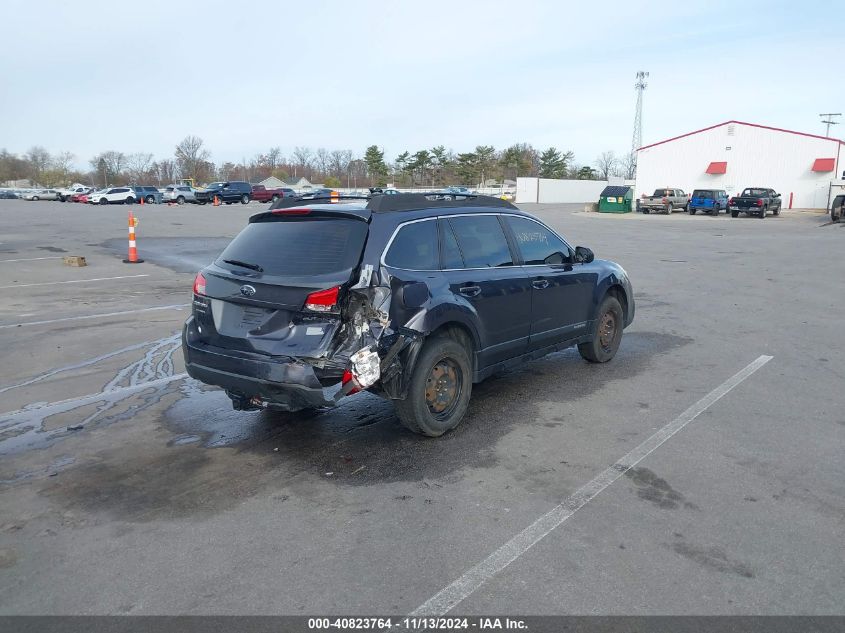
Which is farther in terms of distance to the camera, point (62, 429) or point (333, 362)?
point (62, 429)

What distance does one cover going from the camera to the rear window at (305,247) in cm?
485

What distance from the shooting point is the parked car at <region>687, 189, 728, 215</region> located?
152 ft

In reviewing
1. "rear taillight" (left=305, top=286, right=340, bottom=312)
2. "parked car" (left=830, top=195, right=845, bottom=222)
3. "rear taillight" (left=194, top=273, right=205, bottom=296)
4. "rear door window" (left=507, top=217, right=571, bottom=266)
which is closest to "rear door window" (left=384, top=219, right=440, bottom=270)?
"rear taillight" (left=305, top=286, right=340, bottom=312)

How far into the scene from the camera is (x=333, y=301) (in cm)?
464

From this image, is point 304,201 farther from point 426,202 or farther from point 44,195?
point 44,195

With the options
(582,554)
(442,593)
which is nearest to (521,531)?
(582,554)

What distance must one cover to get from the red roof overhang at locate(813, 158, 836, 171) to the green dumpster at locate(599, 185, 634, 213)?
1330 cm

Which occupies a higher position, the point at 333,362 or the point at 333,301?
the point at 333,301

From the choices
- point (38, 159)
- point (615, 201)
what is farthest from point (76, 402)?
point (38, 159)

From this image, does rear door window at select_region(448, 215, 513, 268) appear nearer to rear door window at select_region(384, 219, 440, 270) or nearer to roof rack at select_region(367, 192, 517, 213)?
roof rack at select_region(367, 192, 517, 213)

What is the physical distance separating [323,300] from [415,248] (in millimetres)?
933

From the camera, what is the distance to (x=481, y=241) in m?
5.83
